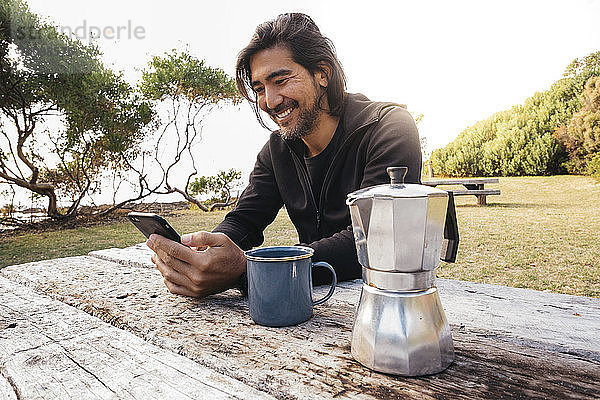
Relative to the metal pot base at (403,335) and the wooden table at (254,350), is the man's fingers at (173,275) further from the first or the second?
the metal pot base at (403,335)

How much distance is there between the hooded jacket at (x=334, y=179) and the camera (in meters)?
1.21

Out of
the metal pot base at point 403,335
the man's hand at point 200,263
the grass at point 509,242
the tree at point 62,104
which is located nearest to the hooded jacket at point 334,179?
the man's hand at point 200,263

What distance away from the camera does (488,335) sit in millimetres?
745

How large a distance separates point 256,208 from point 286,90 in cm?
53

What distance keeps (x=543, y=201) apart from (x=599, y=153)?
490 centimetres

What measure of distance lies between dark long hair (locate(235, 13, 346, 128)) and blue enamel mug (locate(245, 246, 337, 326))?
110 centimetres

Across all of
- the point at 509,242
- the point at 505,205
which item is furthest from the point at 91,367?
the point at 505,205

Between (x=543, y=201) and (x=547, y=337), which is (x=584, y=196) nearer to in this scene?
(x=543, y=201)

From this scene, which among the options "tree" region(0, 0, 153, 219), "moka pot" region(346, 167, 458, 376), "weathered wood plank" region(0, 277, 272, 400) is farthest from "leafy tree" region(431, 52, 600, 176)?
"weathered wood plank" region(0, 277, 272, 400)

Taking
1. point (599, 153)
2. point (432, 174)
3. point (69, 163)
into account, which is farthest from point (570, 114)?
point (69, 163)

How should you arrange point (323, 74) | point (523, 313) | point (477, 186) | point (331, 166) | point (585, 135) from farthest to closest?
point (585, 135) < point (477, 186) < point (323, 74) < point (331, 166) < point (523, 313)

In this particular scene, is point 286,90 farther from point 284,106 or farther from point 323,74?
point 323,74

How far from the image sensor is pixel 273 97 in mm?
1712

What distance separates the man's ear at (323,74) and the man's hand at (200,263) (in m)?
1.03
